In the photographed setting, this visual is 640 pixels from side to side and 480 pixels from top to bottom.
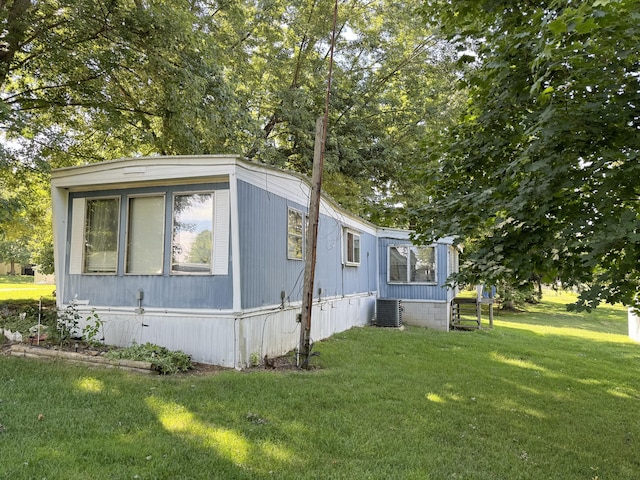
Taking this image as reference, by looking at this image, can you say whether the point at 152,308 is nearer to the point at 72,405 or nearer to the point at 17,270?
the point at 72,405

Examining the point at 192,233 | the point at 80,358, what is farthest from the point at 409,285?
the point at 80,358

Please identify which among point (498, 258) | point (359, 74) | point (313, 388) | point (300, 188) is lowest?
point (313, 388)

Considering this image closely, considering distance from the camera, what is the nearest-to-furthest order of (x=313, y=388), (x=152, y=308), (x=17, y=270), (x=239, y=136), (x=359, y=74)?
(x=313, y=388), (x=152, y=308), (x=239, y=136), (x=359, y=74), (x=17, y=270)

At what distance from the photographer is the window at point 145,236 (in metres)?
6.58

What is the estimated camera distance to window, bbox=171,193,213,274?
20.6ft

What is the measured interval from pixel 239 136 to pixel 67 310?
5.81 meters

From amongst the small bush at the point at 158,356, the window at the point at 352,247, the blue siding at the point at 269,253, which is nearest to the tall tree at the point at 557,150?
the blue siding at the point at 269,253

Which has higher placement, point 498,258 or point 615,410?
point 498,258

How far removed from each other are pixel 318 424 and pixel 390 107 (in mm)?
12145

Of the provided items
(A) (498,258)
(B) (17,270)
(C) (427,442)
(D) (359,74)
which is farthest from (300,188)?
(B) (17,270)

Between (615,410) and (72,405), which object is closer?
(72,405)

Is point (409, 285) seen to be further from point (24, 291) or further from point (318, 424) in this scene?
point (24, 291)

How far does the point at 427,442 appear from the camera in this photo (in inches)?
150

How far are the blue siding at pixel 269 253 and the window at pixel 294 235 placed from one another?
12 centimetres
